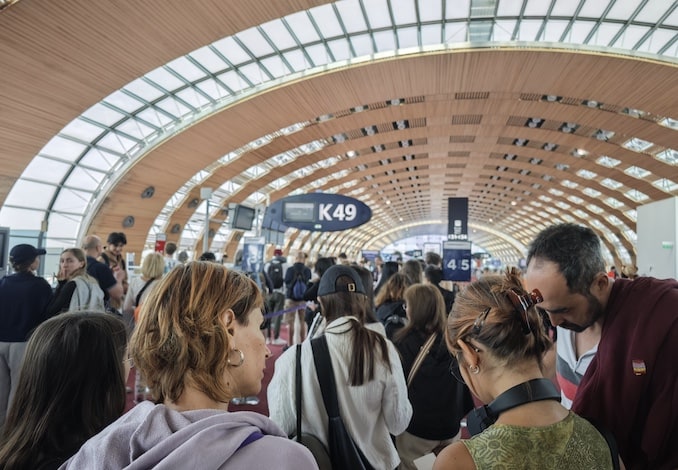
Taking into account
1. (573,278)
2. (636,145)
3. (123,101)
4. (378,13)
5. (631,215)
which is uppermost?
(378,13)

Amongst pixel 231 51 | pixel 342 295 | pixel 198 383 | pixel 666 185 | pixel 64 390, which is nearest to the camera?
pixel 198 383

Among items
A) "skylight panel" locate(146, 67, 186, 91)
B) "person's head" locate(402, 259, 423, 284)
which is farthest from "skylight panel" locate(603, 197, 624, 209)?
"person's head" locate(402, 259, 423, 284)

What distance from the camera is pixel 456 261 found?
9.99 m

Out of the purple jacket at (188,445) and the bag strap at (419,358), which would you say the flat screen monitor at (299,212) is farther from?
the purple jacket at (188,445)

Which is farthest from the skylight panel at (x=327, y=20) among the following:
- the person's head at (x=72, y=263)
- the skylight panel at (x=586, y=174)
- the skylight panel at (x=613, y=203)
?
the skylight panel at (x=613, y=203)

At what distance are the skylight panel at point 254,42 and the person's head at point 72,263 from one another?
1249 cm

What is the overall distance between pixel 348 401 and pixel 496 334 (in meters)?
1.04

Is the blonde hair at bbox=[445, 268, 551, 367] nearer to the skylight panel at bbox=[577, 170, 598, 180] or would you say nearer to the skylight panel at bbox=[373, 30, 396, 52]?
the skylight panel at bbox=[373, 30, 396, 52]

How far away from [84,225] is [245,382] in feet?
74.0

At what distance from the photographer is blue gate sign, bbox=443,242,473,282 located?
9875mm

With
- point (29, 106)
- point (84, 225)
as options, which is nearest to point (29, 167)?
point (84, 225)

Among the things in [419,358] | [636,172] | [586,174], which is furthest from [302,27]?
[586,174]

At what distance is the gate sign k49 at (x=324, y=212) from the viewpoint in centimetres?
610

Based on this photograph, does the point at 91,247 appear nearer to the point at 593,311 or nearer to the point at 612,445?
the point at 593,311
